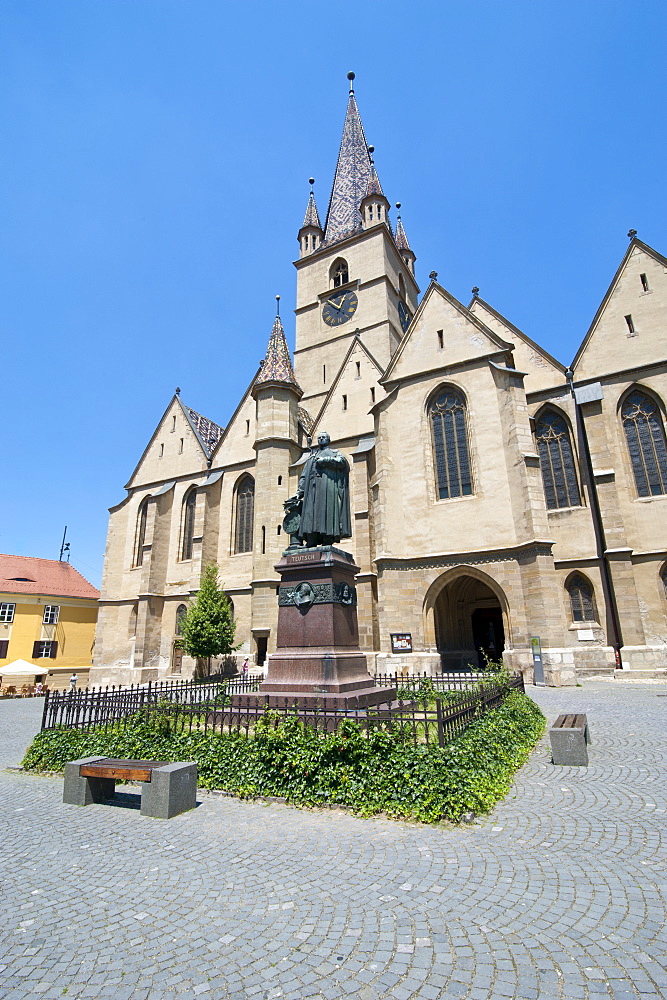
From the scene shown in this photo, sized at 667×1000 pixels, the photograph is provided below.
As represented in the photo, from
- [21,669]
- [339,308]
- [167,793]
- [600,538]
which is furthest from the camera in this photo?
[339,308]

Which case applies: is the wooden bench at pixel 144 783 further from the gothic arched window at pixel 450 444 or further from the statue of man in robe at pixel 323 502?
the gothic arched window at pixel 450 444

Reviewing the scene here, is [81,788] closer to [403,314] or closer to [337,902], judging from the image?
[337,902]

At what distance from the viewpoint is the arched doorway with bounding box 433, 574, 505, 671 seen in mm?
22266

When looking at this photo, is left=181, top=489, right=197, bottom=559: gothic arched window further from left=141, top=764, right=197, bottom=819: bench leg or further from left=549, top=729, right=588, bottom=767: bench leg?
left=549, top=729, right=588, bottom=767: bench leg

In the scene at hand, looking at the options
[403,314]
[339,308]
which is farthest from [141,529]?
[403,314]

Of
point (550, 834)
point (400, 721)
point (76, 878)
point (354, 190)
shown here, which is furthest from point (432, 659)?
point (354, 190)

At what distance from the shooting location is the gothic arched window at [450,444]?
21.8 metres

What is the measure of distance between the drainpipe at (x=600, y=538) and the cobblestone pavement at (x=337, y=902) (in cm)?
1534

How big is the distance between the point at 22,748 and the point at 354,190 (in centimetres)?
4685

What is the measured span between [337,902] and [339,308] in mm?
39369

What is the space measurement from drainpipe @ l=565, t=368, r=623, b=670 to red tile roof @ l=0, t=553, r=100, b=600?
33.8 m

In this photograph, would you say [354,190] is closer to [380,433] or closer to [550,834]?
[380,433]

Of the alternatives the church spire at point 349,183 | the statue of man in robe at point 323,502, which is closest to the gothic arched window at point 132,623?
the statue of man in robe at point 323,502

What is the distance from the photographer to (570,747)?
7.43 meters
